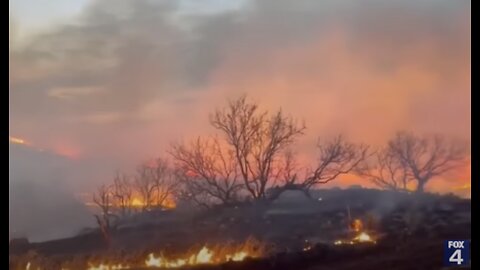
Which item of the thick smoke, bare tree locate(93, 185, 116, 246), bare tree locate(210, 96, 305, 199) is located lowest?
bare tree locate(93, 185, 116, 246)

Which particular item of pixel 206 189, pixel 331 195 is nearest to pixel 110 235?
pixel 206 189

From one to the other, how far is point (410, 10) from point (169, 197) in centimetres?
88

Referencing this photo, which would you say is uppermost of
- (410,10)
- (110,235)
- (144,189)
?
(410,10)

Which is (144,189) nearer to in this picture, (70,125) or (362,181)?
(70,125)

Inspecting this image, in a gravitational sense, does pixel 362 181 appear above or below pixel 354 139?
below

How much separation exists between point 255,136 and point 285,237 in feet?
0.97

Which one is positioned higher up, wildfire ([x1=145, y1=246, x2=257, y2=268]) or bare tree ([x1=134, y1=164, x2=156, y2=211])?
bare tree ([x1=134, y1=164, x2=156, y2=211])

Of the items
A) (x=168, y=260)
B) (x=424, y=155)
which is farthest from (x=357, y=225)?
(x=168, y=260)

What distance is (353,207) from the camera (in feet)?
6.46

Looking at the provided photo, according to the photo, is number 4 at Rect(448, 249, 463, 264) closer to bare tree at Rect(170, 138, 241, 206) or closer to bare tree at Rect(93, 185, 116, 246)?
bare tree at Rect(170, 138, 241, 206)

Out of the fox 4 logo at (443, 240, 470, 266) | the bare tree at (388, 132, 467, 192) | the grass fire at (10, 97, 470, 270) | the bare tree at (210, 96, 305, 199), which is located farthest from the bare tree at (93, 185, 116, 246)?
the fox 4 logo at (443, 240, 470, 266)

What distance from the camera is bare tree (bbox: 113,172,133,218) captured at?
1.85 meters

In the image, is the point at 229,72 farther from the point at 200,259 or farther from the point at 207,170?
the point at 200,259

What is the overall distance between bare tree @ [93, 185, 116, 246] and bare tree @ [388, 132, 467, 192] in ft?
2.64
